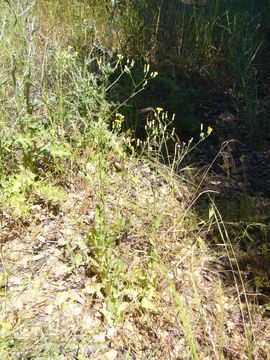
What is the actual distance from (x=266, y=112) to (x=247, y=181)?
859 mm

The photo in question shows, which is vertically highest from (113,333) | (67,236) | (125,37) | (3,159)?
(125,37)

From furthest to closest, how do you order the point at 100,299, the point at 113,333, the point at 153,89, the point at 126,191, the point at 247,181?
the point at 153,89 < the point at 247,181 < the point at 126,191 < the point at 100,299 < the point at 113,333

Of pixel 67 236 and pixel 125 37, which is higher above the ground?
pixel 125 37

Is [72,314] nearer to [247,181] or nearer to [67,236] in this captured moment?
[67,236]

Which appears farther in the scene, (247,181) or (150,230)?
(247,181)

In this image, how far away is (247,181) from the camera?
2.76 meters

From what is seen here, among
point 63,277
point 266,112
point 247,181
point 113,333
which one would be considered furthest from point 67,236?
point 266,112

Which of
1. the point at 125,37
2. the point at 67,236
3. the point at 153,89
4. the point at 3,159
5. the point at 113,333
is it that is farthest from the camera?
the point at 125,37

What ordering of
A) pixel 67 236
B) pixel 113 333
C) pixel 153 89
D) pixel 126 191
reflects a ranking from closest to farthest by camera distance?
pixel 113 333, pixel 67 236, pixel 126 191, pixel 153 89

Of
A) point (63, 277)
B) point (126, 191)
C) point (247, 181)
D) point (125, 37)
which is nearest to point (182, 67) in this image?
point (125, 37)

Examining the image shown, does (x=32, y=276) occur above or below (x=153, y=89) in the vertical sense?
A: below

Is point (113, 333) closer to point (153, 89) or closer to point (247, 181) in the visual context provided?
point (247, 181)

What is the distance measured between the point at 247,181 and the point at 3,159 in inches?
68.3

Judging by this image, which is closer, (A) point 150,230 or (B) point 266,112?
(A) point 150,230
